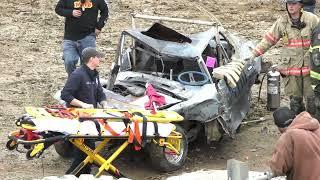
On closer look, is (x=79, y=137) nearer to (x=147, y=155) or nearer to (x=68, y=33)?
(x=147, y=155)

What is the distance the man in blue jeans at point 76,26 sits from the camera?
10.4 metres

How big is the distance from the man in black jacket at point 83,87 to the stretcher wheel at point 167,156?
87 cm

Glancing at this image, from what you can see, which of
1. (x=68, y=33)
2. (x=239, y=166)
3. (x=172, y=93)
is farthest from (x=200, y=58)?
(x=239, y=166)

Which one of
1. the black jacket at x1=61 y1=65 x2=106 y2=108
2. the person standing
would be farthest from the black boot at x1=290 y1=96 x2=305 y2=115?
the person standing

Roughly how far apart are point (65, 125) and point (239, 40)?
457 centimetres

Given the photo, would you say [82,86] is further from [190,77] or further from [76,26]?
[76,26]

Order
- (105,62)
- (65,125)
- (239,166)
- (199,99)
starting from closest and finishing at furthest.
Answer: (239,166), (65,125), (199,99), (105,62)

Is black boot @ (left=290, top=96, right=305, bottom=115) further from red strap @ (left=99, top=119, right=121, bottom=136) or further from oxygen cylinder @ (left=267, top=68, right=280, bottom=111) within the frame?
red strap @ (left=99, top=119, right=121, bottom=136)

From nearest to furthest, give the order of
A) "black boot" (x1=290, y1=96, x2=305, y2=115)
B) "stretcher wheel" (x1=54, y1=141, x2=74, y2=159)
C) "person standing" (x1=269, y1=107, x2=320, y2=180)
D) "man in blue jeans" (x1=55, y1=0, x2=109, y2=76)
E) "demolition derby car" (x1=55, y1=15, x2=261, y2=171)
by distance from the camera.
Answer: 1. "person standing" (x1=269, y1=107, x2=320, y2=180)
2. "demolition derby car" (x1=55, y1=15, x2=261, y2=171)
3. "stretcher wheel" (x1=54, y1=141, x2=74, y2=159)
4. "black boot" (x1=290, y1=96, x2=305, y2=115)
5. "man in blue jeans" (x1=55, y1=0, x2=109, y2=76)

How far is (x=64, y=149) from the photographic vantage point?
9125 mm

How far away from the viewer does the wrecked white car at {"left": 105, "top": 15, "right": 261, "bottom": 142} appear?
350 inches

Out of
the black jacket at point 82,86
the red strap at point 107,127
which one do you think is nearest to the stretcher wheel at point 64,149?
the black jacket at point 82,86

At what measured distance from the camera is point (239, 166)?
4.88 meters

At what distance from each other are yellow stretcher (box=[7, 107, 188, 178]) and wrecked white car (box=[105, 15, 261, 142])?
2.44 ft
